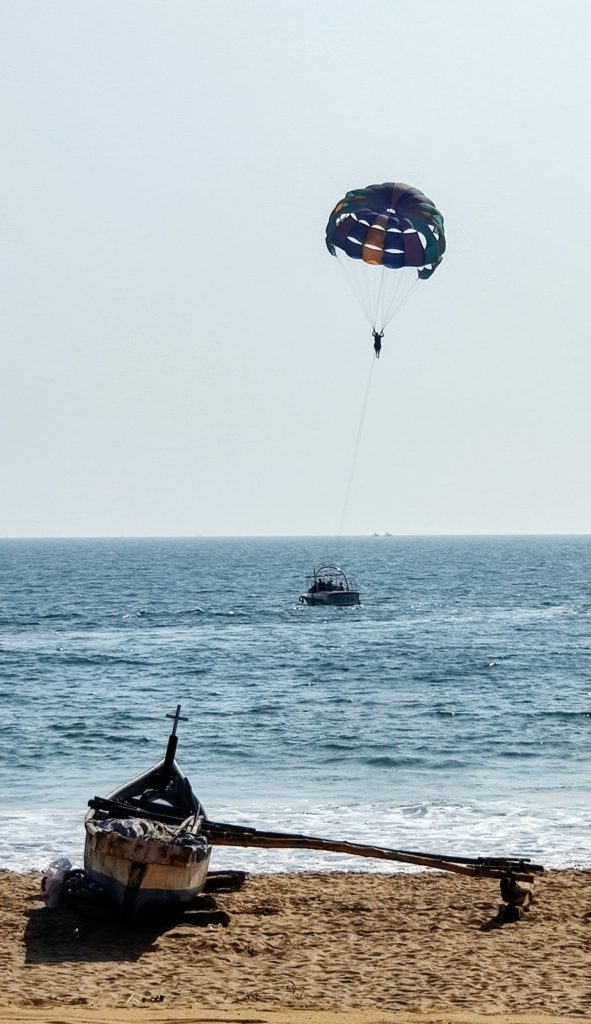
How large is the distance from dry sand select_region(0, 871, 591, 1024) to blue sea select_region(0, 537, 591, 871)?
109 inches

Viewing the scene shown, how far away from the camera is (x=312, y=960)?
13984mm

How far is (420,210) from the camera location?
28453 millimetres

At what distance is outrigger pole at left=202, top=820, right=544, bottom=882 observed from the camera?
16.5m

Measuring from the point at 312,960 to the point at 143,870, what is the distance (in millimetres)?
2479

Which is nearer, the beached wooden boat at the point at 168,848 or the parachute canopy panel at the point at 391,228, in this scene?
the beached wooden boat at the point at 168,848

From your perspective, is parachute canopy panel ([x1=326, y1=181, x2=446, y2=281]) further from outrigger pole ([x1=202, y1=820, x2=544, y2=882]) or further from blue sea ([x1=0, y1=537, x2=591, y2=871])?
outrigger pole ([x1=202, y1=820, x2=544, y2=882])

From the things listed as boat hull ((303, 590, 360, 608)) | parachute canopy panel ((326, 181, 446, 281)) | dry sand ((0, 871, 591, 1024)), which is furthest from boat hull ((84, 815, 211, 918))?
boat hull ((303, 590, 360, 608))

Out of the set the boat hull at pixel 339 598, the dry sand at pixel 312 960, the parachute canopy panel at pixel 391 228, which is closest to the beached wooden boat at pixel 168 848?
the dry sand at pixel 312 960

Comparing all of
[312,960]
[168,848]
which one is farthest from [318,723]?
[312,960]

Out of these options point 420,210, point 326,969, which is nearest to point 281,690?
point 420,210

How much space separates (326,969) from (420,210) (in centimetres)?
1972

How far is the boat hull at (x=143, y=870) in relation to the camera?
1490 cm

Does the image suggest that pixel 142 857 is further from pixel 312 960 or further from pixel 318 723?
pixel 318 723

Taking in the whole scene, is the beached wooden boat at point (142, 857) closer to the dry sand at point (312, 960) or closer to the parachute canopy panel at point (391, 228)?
the dry sand at point (312, 960)
